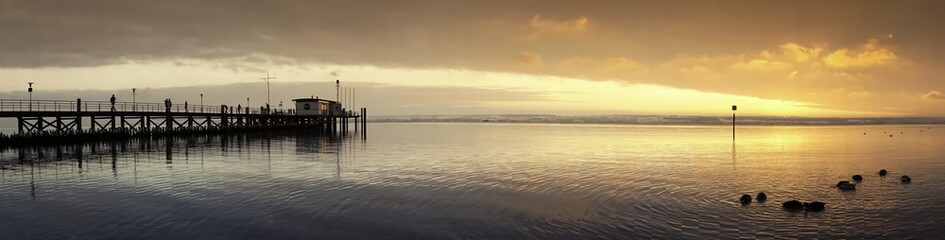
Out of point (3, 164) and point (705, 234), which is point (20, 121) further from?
point (705, 234)

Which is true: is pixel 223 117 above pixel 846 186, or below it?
above

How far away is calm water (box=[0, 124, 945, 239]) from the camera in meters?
13.3

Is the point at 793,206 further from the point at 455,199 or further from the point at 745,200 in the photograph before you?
the point at 455,199

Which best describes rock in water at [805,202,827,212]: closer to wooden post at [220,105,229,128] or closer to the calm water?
the calm water

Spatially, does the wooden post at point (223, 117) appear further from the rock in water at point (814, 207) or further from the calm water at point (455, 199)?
the rock in water at point (814, 207)

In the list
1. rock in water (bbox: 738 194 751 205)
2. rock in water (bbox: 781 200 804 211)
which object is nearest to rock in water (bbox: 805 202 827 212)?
rock in water (bbox: 781 200 804 211)

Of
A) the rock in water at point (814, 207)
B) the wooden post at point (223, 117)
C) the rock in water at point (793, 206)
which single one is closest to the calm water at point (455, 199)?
the rock in water at point (814, 207)

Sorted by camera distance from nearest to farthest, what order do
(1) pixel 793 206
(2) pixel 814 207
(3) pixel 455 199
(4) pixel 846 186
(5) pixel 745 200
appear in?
(2) pixel 814 207 → (1) pixel 793 206 → (5) pixel 745 200 → (3) pixel 455 199 → (4) pixel 846 186

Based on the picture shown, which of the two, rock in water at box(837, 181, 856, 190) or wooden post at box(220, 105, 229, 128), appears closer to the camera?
rock in water at box(837, 181, 856, 190)

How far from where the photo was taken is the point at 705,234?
12938 millimetres

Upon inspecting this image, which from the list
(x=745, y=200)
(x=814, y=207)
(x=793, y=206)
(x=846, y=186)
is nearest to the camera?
(x=814, y=207)

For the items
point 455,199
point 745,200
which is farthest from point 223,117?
point 745,200

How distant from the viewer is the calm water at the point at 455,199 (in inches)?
525

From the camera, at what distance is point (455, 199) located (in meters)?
17.8
